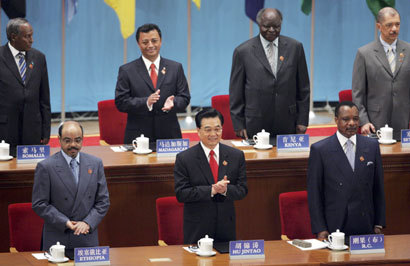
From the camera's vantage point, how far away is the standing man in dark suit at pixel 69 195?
495cm

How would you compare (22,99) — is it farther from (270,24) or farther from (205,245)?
(205,245)

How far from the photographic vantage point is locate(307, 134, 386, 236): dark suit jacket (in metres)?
5.26

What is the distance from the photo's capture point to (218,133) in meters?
5.25

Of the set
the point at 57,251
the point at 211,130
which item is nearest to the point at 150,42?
the point at 211,130

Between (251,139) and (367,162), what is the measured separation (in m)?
1.59

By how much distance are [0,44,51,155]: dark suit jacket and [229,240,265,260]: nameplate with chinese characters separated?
7.67ft

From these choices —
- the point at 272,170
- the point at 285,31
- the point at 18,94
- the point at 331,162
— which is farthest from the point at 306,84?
the point at 285,31

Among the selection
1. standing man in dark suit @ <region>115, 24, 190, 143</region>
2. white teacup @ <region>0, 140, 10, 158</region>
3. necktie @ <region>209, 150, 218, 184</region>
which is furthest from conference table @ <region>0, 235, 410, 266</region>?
standing man in dark suit @ <region>115, 24, 190, 143</region>

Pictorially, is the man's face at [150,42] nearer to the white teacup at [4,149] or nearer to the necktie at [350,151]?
the white teacup at [4,149]

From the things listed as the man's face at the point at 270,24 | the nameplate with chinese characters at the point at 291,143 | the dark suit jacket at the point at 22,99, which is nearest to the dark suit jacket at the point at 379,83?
the nameplate with chinese characters at the point at 291,143

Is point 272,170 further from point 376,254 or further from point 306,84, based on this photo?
point 376,254

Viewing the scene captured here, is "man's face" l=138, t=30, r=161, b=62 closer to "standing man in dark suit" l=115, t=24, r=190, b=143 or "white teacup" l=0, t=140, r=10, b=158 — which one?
"standing man in dark suit" l=115, t=24, r=190, b=143

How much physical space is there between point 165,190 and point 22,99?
134 cm

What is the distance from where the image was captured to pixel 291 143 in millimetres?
6316
